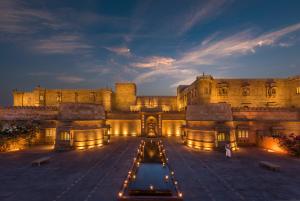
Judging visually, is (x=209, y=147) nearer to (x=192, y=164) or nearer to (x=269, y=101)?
(x=192, y=164)

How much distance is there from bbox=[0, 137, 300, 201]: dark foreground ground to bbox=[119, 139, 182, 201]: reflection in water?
0.73 m

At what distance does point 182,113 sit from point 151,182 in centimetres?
2825

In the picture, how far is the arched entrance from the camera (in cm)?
4125

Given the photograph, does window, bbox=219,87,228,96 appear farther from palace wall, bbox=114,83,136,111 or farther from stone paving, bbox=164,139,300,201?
palace wall, bbox=114,83,136,111

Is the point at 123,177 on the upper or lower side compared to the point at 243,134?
lower

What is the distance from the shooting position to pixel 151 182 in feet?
46.8

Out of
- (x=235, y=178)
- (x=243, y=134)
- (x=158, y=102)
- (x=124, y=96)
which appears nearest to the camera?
(x=235, y=178)

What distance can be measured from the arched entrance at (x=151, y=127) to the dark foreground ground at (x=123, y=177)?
18.4 metres

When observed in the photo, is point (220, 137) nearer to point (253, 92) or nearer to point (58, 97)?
point (253, 92)

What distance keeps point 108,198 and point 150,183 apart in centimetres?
374

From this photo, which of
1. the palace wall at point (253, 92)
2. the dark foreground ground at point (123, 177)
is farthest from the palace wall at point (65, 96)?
the dark foreground ground at point (123, 177)

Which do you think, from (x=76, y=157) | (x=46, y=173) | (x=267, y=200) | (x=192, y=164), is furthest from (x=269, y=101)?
(x=46, y=173)

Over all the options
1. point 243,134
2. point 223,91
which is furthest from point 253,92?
point 243,134

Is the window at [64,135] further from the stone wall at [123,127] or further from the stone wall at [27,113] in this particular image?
the stone wall at [123,127]
